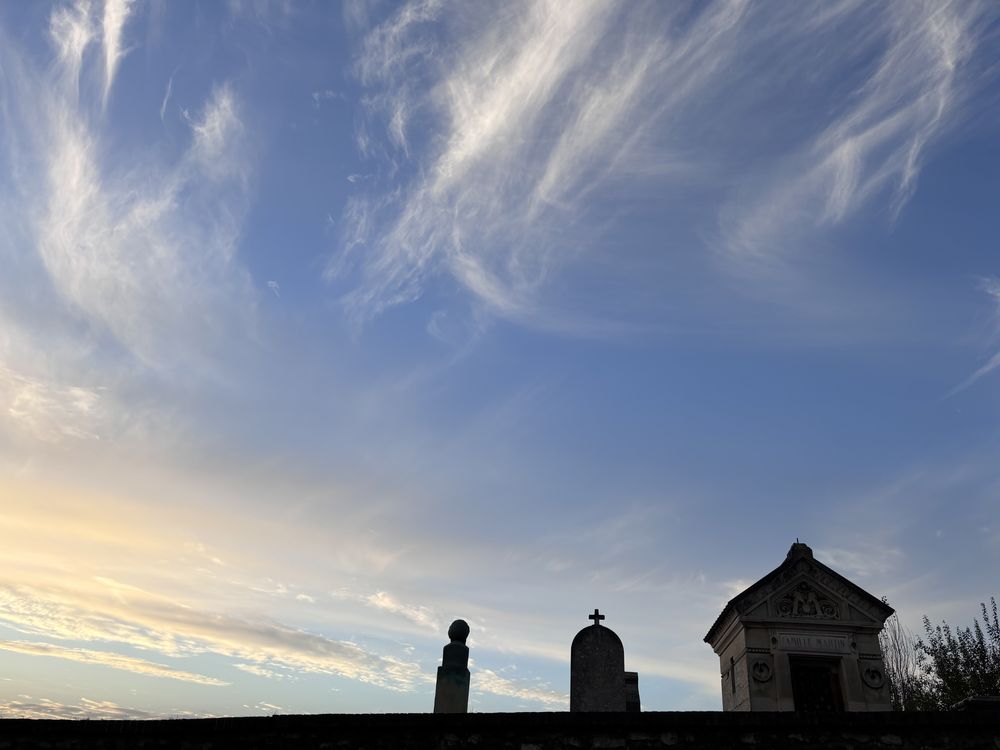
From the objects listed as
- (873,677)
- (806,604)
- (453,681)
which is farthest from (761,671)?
(453,681)

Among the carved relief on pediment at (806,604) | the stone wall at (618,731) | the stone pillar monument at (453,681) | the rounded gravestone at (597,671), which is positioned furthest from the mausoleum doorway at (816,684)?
the stone pillar monument at (453,681)

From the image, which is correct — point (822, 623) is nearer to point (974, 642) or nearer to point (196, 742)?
point (196, 742)

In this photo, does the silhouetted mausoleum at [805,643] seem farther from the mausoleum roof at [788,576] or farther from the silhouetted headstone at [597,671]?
→ the silhouetted headstone at [597,671]

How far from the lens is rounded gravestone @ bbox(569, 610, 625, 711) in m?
10.2

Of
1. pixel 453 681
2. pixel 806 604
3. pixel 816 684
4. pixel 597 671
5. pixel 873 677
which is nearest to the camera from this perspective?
pixel 453 681

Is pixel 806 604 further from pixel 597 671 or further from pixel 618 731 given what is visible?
pixel 618 731

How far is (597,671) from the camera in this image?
10430 mm

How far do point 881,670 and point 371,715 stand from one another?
390 inches

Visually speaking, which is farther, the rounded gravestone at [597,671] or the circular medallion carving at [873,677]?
the circular medallion carving at [873,677]

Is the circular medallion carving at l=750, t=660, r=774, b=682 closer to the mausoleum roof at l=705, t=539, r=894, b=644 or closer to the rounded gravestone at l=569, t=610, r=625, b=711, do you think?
the mausoleum roof at l=705, t=539, r=894, b=644

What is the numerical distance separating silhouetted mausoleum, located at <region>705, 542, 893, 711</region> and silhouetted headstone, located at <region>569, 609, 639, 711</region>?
3.68 m

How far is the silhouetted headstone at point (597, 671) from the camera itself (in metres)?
10.2

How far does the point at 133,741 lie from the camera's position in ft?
24.8

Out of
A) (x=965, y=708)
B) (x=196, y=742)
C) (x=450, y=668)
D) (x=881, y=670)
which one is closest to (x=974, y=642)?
(x=881, y=670)
